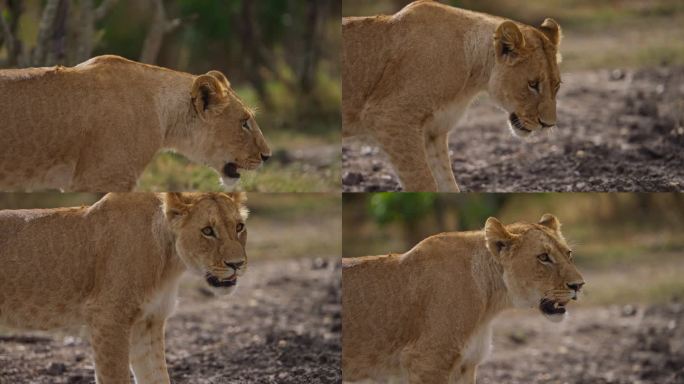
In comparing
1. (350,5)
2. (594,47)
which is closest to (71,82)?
(594,47)

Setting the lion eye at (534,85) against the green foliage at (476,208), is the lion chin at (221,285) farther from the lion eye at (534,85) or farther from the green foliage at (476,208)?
the green foliage at (476,208)

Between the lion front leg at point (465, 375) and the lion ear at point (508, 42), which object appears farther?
the lion ear at point (508, 42)

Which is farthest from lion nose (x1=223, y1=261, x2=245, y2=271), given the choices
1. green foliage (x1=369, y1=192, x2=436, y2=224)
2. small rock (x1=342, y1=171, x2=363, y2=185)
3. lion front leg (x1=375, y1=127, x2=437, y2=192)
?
green foliage (x1=369, y1=192, x2=436, y2=224)

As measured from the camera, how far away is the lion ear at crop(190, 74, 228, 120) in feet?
20.2

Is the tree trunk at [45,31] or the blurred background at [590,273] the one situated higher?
the tree trunk at [45,31]

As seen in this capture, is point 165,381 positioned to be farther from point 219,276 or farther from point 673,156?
point 673,156

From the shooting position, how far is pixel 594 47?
1252 cm

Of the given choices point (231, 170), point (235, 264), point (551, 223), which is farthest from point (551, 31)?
point (235, 264)

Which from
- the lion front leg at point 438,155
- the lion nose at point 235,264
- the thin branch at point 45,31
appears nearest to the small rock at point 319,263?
the thin branch at point 45,31

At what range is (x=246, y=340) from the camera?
7688 millimetres

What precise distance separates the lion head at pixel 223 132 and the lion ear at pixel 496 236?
1137mm

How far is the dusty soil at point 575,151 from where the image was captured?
778 cm

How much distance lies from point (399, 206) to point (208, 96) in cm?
377

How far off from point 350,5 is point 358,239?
5.21 meters
